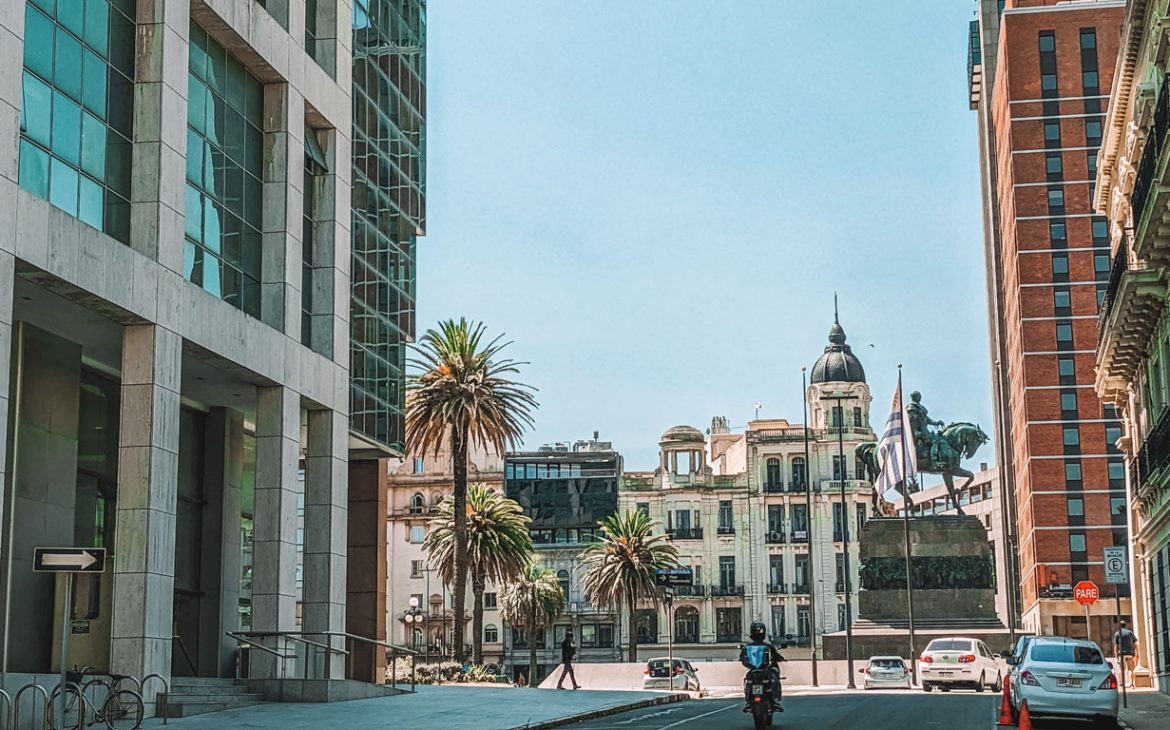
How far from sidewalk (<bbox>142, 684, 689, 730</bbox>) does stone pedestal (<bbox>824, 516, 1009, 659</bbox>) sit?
32.0m

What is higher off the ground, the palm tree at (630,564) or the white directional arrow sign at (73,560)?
the palm tree at (630,564)

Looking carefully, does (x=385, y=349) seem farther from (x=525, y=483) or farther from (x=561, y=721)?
(x=525, y=483)

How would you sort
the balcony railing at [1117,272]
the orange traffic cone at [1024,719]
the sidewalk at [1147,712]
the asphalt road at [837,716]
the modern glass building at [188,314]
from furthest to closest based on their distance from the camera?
1. the balcony railing at [1117,272]
2. the modern glass building at [188,314]
3. the sidewalk at [1147,712]
4. the asphalt road at [837,716]
5. the orange traffic cone at [1024,719]

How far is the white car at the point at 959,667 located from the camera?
4584cm

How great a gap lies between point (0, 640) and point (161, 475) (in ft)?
15.7

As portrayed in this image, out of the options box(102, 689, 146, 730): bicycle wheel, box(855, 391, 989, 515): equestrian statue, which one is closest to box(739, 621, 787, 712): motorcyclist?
box(102, 689, 146, 730): bicycle wheel

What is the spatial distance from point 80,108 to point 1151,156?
2241cm

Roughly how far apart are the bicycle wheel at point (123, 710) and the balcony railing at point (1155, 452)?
79.5 feet

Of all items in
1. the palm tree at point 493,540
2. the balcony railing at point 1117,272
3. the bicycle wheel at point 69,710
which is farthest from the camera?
the palm tree at point 493,540

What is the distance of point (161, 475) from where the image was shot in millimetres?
31703

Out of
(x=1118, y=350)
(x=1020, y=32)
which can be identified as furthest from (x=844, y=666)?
(x=1020, y=32)

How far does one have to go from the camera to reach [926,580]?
70.9 metres

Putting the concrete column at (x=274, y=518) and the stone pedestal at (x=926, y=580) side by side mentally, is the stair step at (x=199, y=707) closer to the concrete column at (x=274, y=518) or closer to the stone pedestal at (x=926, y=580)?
the concrete column at (x=274, y=518)

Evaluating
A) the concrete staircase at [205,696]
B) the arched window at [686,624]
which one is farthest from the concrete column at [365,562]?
the arched window at [686,624]
